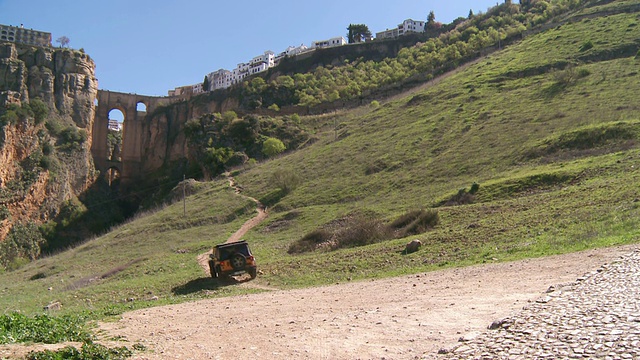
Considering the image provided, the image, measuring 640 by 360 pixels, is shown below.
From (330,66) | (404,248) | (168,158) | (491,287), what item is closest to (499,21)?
(330,66)

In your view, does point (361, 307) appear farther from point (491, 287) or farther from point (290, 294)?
point (290, 294)

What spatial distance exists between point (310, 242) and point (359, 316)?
611 inches

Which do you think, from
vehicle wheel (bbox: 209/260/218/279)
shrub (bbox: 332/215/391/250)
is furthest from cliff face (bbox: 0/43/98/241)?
shrub (bbox: 332/215/391/250)

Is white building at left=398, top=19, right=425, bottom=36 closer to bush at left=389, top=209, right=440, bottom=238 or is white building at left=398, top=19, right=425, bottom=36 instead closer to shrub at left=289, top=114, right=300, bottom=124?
shrub at left=289, top=114, right=300, bottom=124

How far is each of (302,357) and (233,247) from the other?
12.8 metres

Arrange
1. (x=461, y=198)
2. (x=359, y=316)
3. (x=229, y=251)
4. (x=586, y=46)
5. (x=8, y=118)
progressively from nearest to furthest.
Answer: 1. (x=359, y=316)
2. (x=229, y=251)
3. (x=461, y=198)
4. (x=586, y=46)
5. (x=8, y=118)

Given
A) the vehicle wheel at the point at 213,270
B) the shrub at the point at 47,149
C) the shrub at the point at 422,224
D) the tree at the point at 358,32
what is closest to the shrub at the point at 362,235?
the shrub at the point at 422,224

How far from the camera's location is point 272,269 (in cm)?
2081

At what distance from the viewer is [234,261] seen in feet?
64.5

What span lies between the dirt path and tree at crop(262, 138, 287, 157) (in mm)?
47590

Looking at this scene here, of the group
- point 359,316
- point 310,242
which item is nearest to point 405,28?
point 310,242

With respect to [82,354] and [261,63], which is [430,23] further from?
[82,354]

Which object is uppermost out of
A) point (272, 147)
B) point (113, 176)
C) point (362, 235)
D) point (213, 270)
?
point (272, 147)

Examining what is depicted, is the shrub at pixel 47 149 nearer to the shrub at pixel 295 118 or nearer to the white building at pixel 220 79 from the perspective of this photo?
the shrub at pixel 295 118
